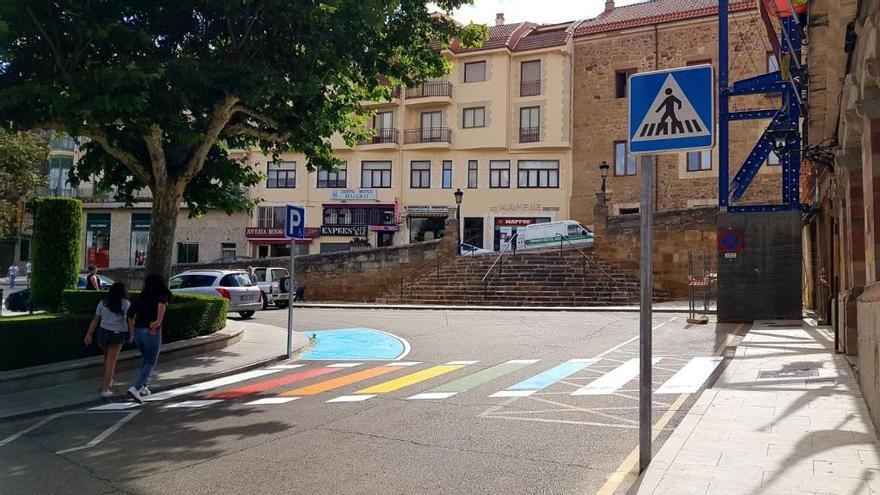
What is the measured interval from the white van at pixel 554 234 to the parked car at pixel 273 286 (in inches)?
520

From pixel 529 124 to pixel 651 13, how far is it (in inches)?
391

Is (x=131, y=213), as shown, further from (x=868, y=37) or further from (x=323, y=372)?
(x=868, y=37)

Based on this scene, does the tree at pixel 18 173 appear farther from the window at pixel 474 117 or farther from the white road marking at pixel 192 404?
the window at pixel 474 117

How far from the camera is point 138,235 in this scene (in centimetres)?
4888

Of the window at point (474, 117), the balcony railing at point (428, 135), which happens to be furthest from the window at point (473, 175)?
the window at point (474, 117)

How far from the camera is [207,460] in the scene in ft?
19.0

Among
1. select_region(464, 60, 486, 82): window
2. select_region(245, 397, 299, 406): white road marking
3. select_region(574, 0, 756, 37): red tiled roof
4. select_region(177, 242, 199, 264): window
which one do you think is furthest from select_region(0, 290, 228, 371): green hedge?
select_region(177, 242, 199, 264): window

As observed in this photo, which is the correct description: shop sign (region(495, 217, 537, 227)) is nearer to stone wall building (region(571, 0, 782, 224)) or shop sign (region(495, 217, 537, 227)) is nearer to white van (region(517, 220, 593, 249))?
stone wall building (region(571, 0, 782, 224))

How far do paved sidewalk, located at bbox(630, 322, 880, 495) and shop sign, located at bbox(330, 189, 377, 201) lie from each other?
3666cm

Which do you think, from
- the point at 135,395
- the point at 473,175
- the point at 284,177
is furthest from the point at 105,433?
the point at 284,177

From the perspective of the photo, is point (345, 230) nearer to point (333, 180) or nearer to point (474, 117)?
point (333, 180)

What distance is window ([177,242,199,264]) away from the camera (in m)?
48.0

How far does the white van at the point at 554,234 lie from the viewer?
34.3 m

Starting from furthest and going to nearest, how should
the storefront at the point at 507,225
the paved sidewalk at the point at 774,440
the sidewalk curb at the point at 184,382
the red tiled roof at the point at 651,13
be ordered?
the storefront at the point at 507,225 → the red tiled roof at the point at 651,13 → the sidewalk curb at the point at 184,382 → the paved sidewalk at the point at 774,440
